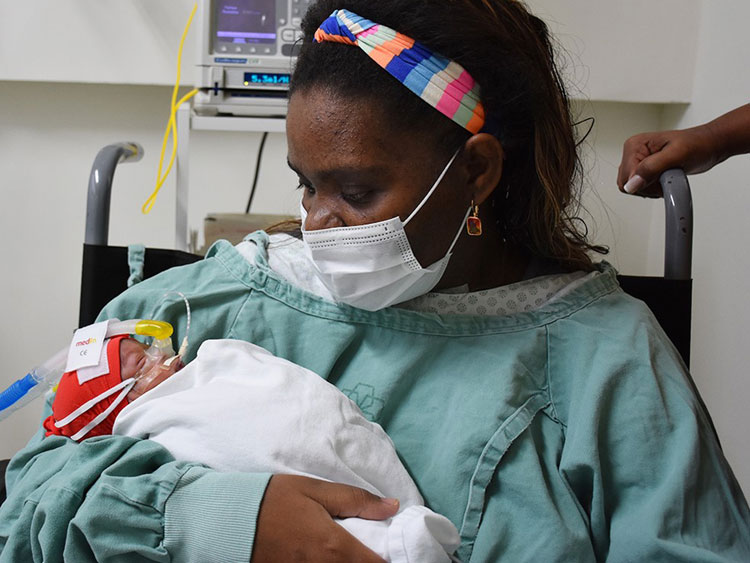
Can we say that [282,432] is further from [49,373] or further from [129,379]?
[49,373]

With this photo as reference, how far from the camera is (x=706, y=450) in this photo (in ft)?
3.57

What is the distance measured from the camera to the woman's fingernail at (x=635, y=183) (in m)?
1.40

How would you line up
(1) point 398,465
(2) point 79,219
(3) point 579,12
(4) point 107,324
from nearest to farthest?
(1) point 398,465 → (4) point 107,324 → (3) point 579,12 → (2) point 79,219

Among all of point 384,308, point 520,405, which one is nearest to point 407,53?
point 384,308

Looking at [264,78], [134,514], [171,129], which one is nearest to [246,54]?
[264,78]

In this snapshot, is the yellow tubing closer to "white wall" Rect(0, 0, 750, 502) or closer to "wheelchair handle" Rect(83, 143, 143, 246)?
"wheelchair handle" Rect(83, 143, 143, 246)

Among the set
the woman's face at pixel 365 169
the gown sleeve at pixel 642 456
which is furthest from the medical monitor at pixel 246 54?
the gown sleeve at pixel 642 456

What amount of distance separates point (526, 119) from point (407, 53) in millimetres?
249

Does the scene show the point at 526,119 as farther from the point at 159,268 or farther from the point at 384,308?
the point at 159,268

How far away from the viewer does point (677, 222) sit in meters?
1.36

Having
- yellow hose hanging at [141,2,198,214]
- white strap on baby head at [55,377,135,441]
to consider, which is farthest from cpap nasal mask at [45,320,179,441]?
yellow hose hanging at [141,2,198,214]

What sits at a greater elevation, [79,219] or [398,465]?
[79,219]

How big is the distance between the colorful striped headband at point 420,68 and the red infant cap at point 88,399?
59 cm

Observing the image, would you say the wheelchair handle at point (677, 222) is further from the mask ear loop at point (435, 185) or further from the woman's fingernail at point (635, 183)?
the mask ear loop at point (435, 185)
